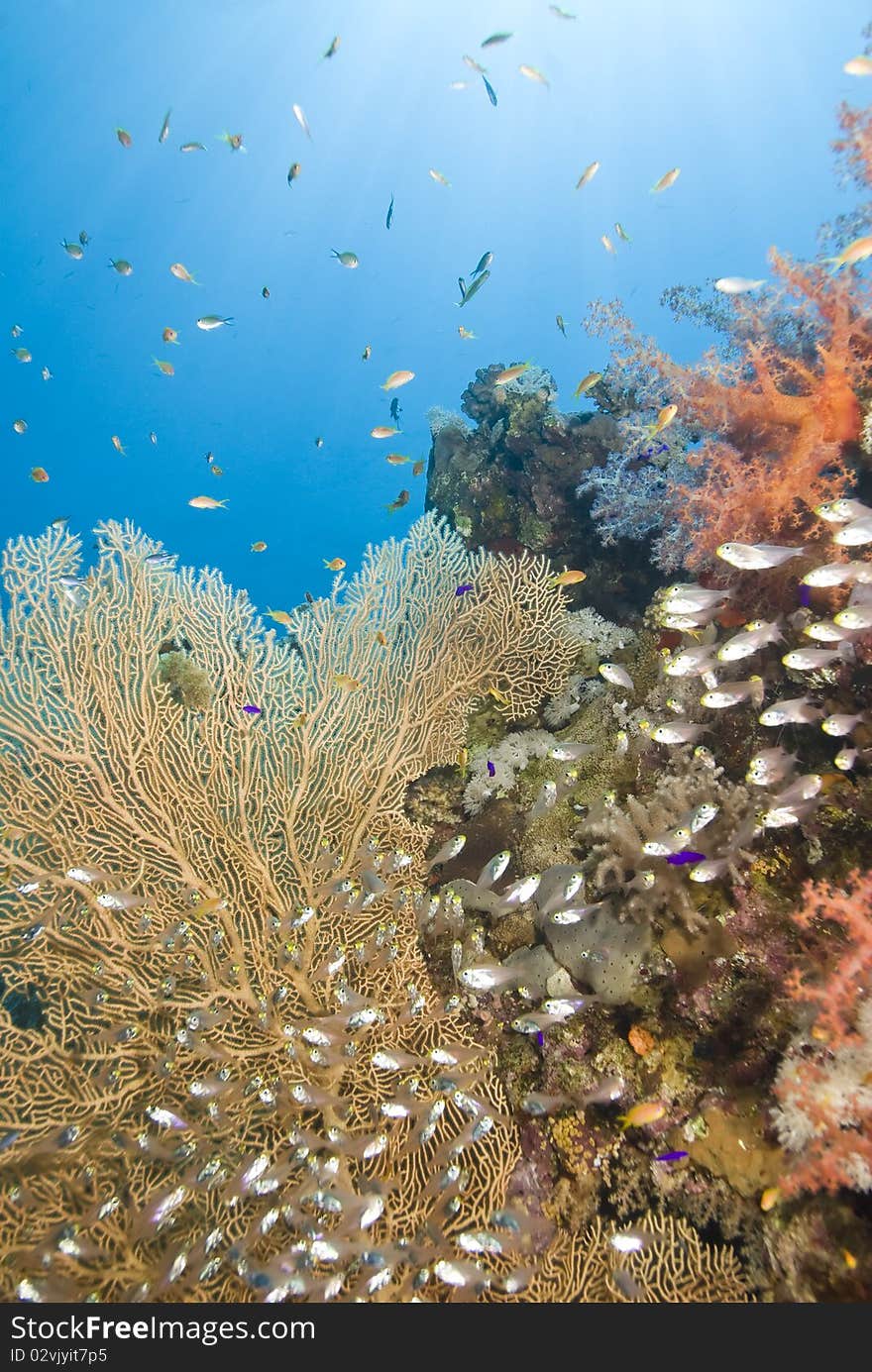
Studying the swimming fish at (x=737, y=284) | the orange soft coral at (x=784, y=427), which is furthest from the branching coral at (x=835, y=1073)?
the swimming fish at (x=737, y=284)

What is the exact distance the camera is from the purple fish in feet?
13.2

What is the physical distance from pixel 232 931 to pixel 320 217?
9526 cm

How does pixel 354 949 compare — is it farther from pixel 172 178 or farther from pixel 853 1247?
pixel 172 178

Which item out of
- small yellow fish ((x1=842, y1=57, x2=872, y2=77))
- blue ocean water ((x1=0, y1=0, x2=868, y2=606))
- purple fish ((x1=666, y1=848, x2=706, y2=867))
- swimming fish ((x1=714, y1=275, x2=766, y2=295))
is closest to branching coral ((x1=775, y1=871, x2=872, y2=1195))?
purple fish ((x1=666, y1=848, x2=706, y2=867))

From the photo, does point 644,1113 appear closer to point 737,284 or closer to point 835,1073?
point 835,1073

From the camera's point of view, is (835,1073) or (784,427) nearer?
(835,1073)

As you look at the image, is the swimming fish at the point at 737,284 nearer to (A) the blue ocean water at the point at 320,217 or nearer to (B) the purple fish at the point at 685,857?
(B) the purple fish at the point at 685,857

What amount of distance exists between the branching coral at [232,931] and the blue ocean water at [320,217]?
39.2m

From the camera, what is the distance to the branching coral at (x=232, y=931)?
3576 millimetres

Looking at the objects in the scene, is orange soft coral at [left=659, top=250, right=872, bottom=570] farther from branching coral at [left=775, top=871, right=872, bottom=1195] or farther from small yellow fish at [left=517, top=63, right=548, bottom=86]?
small yellow fish at [left=517, top=63, right=548, bottom=86]

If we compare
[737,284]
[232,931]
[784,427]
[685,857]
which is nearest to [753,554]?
[784,427]

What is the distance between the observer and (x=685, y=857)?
402cm

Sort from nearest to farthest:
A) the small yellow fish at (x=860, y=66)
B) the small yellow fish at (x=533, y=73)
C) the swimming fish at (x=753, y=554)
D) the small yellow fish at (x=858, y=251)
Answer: the swimming fish at (x=753, y=554)
the small yellow fish at (x=858, y=251)
the small yellow fish at (x=860, y=66)
the small yellow fish at (x=533, y=73)

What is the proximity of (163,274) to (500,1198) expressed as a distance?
104593 mm
